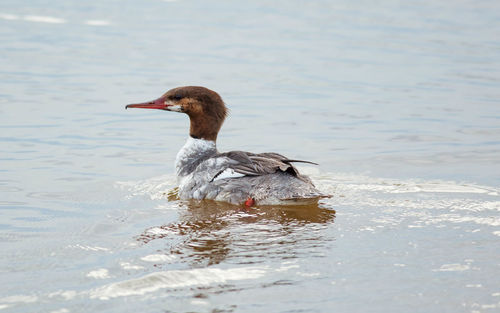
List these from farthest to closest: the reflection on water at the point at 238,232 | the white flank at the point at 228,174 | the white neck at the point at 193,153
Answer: the white neck at the point at 193,153
the white flank at the point at 228,174
the reflection on water at the point at 238,232

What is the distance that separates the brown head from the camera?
848 centimetres

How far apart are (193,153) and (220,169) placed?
2.84 ft

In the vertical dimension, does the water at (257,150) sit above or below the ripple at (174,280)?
above

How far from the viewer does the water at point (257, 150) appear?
534cm

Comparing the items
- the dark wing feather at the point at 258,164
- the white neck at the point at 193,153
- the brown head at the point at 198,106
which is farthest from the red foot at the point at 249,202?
the brown head at the point at 198,106

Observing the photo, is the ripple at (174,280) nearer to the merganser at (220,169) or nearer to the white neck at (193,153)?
Result: the merganser at (220,169)

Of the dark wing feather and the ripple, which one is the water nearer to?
the ripple

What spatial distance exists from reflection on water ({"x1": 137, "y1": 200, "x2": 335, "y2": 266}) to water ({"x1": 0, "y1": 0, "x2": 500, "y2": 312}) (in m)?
0.03

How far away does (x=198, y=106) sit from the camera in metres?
8.54

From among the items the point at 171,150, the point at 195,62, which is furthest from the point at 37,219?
the point at 195,62

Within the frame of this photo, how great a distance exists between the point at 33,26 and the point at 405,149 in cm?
1171

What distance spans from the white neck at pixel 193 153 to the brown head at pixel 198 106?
0.23 ft

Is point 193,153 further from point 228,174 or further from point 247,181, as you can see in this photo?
point 247,181

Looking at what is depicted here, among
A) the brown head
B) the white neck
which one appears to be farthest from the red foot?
the brown head
